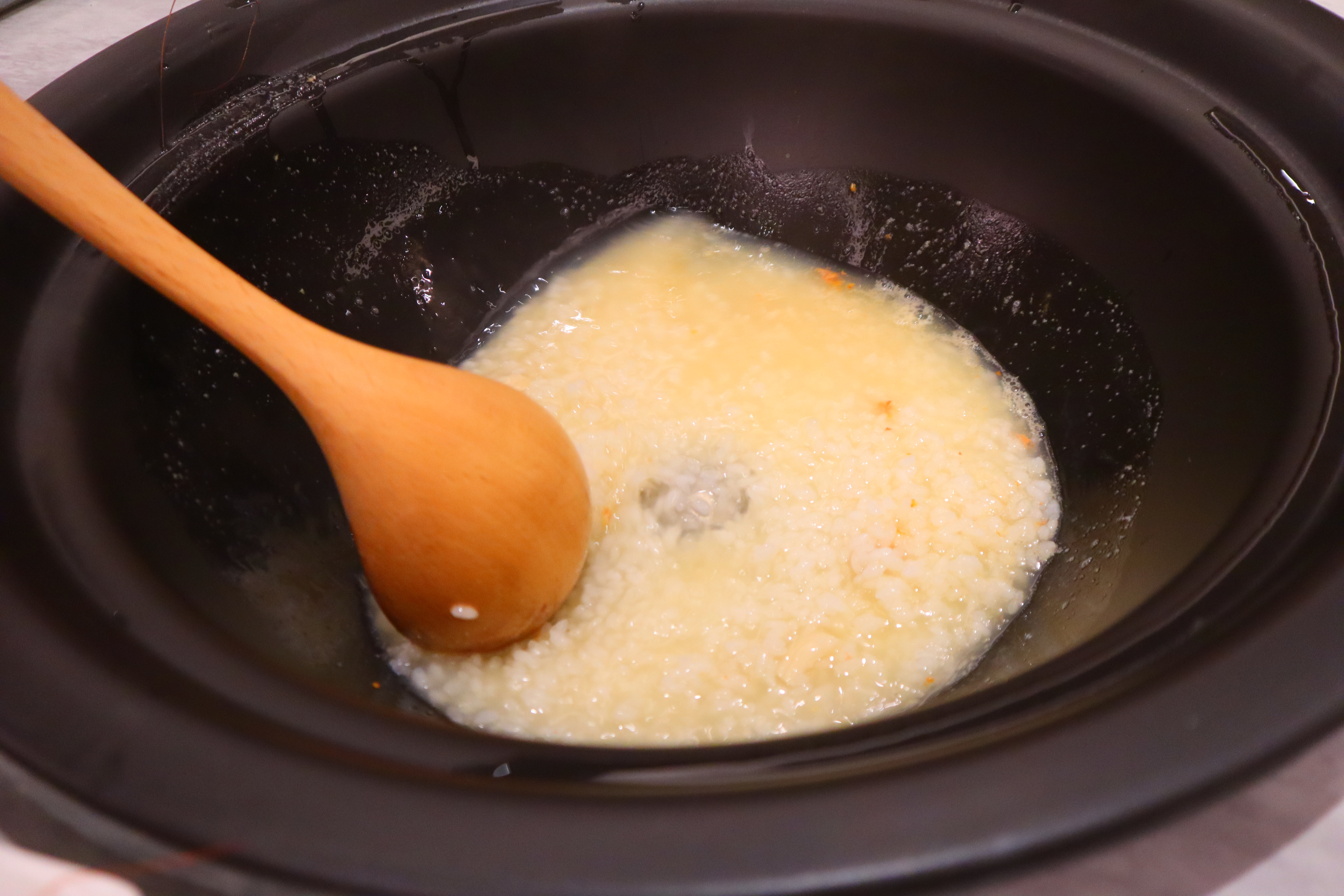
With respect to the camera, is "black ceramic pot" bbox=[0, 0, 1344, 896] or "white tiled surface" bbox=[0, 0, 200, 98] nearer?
"black ceramic pot" bbox=[0, 0, 1344, 896]

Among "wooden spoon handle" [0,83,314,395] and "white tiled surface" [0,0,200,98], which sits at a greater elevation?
"wooden spoon handle" [0,83,314,395]

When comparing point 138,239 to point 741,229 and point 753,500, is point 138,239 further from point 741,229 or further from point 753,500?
point 741,229

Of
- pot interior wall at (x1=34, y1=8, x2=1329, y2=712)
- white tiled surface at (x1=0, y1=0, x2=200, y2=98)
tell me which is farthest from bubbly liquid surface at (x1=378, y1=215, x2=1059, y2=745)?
white tiled surface at (x1=0, y1=0, x2=200, y2=98)

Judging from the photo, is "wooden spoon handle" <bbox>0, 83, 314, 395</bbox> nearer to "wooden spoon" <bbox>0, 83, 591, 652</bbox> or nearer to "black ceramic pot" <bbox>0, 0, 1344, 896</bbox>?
"wooden spoon" <bbox>0, 83, 591, 652</bbox>

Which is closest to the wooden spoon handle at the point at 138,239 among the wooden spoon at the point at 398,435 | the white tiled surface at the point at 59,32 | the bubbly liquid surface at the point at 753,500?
the wooden spoon at the point at 398,435

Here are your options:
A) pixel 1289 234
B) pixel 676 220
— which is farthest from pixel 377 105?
pixel 1289 234

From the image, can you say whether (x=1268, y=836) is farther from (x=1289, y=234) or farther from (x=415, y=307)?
(x=415, y=307)
